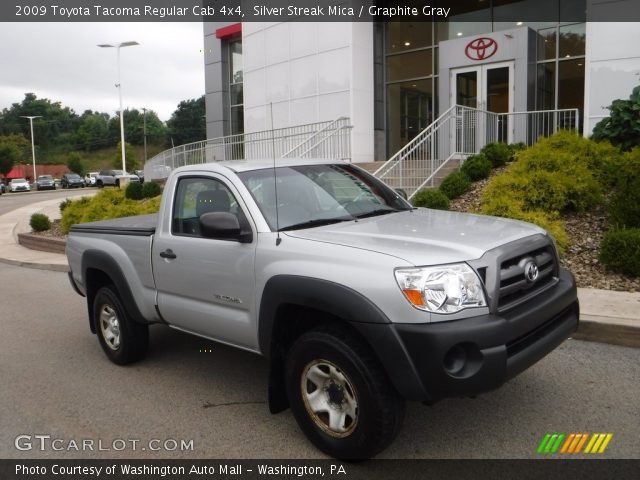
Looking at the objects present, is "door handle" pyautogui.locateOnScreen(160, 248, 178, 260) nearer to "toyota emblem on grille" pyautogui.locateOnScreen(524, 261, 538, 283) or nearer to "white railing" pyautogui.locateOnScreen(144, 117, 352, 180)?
"toyota emblem on grille" pyautogui.locateOnScreen(524, 261, 538, 283)

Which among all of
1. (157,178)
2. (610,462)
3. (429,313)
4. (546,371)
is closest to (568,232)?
(546,371)

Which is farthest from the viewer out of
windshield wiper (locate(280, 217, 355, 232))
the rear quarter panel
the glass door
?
the glass door

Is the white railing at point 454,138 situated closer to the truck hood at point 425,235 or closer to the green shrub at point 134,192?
the truck hood at point 425,235

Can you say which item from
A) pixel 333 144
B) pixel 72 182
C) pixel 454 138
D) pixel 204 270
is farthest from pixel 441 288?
pixel 72 182

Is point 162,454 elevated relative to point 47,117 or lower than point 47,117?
lower

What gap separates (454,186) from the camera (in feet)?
36.1

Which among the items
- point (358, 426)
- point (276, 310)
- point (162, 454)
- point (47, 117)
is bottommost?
point (162, 454)

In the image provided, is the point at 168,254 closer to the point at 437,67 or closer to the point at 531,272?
the point at 531,272

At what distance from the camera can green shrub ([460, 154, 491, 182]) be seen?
1164cm

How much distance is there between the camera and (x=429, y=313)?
3164 mm

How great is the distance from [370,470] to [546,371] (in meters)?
2.17

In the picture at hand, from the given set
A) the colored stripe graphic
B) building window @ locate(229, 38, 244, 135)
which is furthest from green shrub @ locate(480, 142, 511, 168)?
building window @ locate(229, 38, 244, 135)

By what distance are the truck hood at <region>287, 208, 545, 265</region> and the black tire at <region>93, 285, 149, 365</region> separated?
7.35 ft

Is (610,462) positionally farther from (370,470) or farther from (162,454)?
(162,454)
